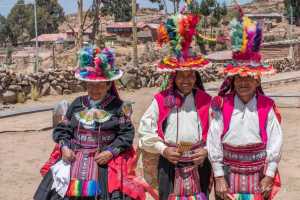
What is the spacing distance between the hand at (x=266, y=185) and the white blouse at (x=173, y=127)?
1.71ft

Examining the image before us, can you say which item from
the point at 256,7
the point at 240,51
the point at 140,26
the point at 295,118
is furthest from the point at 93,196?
the point at 256,7

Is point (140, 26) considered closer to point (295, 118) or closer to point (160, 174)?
point (295, 118)

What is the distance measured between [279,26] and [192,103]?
66809 mm

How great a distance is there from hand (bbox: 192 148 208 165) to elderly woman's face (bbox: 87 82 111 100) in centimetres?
78

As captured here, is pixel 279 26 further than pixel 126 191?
Yes

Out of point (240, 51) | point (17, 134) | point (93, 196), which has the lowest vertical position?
point (17, 134)

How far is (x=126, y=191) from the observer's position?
158 inches

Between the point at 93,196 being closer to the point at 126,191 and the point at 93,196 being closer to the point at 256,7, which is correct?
the point at 126,191

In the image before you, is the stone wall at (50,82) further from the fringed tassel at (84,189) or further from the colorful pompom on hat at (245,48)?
the colorful pompom on hat at (245,48)

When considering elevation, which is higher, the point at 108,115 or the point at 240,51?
the point at 240,51

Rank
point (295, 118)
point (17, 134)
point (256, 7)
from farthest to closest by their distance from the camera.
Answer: point (256, 7), point (295, 118), point (17, 134)

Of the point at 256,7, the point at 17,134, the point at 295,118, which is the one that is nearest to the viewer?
the point at 17,134

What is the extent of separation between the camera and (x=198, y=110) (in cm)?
399

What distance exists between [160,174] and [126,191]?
271mm
